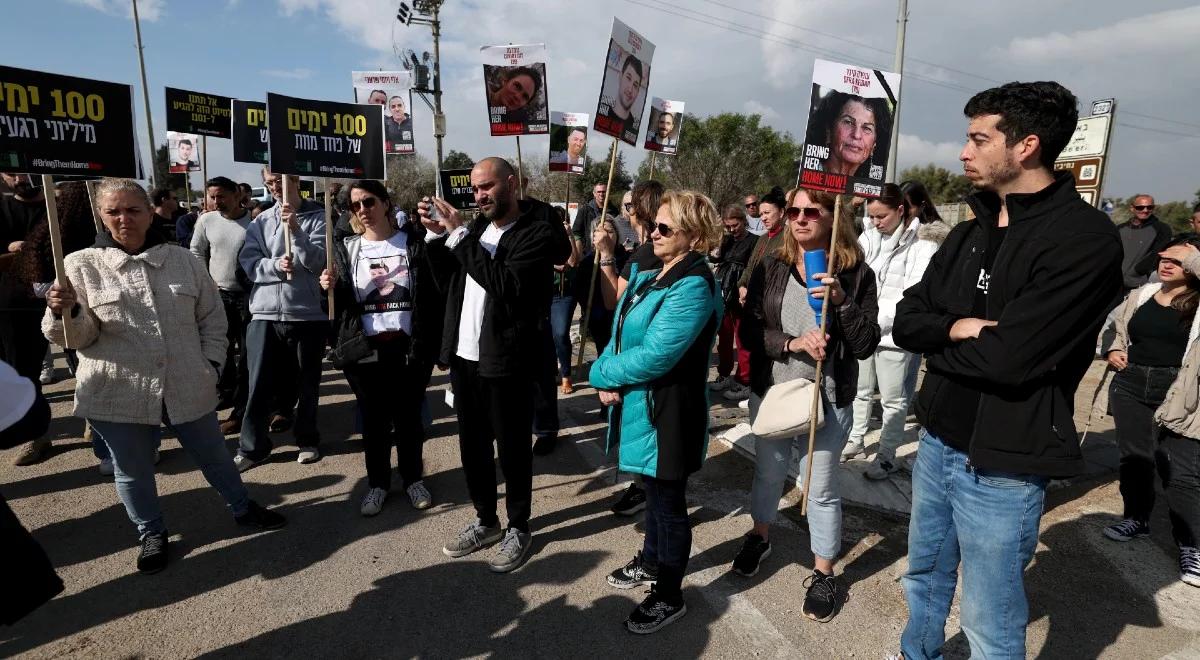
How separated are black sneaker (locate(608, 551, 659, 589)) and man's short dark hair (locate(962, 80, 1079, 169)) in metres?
2.48

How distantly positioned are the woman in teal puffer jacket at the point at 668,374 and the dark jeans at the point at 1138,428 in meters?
2.83

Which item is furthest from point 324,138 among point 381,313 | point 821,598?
point 821,598

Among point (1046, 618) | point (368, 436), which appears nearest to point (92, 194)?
point (368, 436)

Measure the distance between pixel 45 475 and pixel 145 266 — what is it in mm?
2567

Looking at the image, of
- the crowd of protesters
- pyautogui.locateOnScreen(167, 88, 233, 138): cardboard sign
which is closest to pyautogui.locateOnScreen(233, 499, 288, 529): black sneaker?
the crowd of protesters

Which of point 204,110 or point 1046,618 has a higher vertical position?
point 204,110

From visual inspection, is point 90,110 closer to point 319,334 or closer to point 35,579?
point 319,334

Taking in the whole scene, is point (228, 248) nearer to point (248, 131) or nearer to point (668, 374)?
point (248, 131)

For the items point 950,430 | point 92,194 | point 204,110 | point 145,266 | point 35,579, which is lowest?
point 35,579

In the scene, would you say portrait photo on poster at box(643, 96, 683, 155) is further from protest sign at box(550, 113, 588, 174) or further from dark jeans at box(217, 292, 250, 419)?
dark jeans at box(217, 292, 250, 419)

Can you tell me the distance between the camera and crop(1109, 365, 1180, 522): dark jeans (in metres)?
3.61

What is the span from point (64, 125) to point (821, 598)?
4.56 metres

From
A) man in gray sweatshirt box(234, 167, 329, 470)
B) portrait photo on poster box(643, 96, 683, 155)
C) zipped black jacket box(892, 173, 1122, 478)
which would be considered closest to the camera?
zipped black jacket box(892, 173, 1122, 478)

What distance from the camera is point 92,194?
12.0 feet
